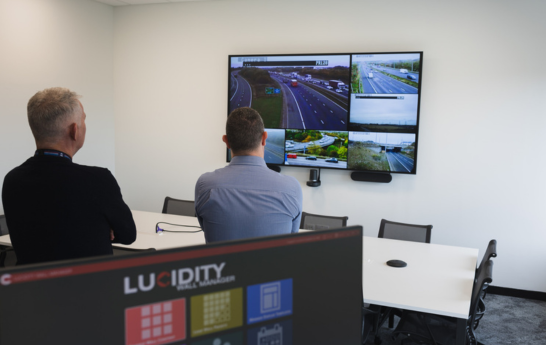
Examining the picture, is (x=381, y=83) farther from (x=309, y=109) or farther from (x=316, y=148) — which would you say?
(x=316, y=148)

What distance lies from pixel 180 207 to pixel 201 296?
4345 millimetres

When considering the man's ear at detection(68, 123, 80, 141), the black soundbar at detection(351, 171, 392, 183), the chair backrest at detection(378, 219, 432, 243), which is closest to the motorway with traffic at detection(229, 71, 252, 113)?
the black soundbar at detection(351, 171, 392, 183)

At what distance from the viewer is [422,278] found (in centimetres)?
306

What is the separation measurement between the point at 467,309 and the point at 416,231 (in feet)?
5.05

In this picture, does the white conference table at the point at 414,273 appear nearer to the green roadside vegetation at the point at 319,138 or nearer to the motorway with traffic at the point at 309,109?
the green roadside vegetation at the point at 319,138

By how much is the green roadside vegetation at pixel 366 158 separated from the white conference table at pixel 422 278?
1380mm

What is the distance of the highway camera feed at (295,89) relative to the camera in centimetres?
527

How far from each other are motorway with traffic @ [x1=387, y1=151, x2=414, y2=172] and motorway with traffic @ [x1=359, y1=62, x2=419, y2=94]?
27.1 inches

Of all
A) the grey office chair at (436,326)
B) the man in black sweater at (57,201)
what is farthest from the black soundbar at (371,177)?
the man in black sweater at (57,201)

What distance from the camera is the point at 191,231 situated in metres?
4.14

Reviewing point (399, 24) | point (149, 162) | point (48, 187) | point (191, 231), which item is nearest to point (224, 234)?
point (48, 187)

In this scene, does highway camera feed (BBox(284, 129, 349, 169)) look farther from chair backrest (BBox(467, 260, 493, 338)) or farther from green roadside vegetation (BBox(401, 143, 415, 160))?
chair backrest (BBox(467, 260, 493, 338))

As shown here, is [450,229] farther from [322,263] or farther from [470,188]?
[322,263]

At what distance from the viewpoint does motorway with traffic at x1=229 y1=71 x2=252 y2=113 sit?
5.68 metres
